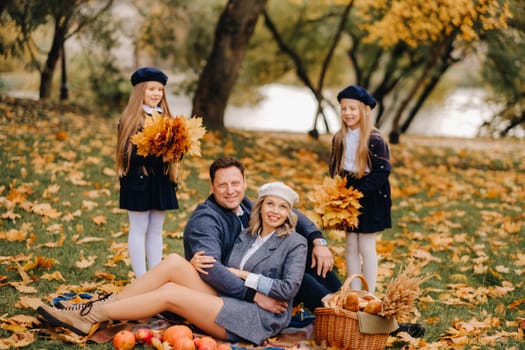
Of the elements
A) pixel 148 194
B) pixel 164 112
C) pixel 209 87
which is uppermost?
pixel 209 87

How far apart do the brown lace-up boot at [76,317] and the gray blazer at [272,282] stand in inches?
29.9

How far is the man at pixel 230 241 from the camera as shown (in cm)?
387

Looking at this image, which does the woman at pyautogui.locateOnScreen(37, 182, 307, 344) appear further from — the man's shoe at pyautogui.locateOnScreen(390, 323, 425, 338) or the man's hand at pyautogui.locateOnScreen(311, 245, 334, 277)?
the man's shoe at pyautogui.locateOnScreen(390, 323, 425, 338)

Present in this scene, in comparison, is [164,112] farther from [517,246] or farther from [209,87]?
[209,87]

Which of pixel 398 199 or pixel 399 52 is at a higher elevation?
pixel 399 52

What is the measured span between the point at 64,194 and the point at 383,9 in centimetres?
817

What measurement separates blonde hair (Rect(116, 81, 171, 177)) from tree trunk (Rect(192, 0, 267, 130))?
6725 mm

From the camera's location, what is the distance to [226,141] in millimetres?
10836

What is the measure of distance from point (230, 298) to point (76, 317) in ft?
3.17

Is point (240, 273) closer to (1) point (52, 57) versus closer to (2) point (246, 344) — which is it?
(2) point (246, 344)

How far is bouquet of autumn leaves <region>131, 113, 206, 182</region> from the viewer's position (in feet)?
14.1

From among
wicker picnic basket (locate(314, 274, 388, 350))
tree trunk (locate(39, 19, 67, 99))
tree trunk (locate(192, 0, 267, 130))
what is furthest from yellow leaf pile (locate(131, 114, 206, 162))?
tree trunk (locate(39, 19, 67, 99))

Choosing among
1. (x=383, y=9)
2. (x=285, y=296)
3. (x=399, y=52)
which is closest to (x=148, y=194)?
(x=285, y=296)

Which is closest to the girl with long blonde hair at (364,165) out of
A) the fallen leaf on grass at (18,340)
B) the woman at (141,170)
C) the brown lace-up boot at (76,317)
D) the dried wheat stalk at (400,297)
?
the dried wheat stalk at (400,297)
